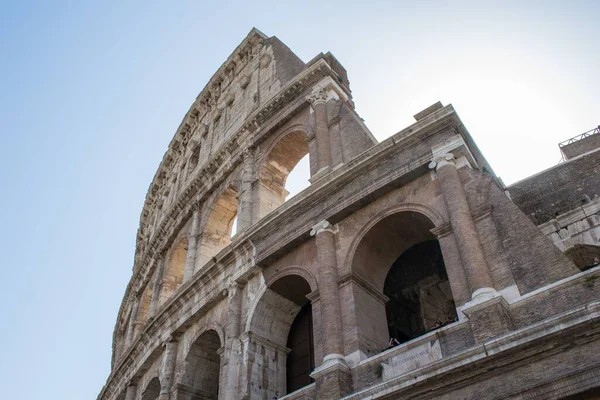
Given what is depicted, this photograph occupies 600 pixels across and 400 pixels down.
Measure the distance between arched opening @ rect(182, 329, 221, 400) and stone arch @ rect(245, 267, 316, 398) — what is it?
6.17 ft

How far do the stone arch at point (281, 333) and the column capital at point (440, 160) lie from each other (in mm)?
3205

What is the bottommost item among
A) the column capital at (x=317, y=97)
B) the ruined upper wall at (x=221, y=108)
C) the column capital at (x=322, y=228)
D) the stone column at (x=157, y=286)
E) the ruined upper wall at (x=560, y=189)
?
the column capital at (x=322, y=228)

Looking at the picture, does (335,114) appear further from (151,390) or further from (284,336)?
(151,390)

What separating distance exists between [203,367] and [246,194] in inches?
178

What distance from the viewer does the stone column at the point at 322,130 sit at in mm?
13823

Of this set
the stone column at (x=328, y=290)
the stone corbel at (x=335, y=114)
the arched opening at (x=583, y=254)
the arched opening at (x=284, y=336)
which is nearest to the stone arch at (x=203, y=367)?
the arched opening at (x=284, y=336)

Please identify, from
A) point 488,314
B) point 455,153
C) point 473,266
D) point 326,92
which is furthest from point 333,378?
point 326,92

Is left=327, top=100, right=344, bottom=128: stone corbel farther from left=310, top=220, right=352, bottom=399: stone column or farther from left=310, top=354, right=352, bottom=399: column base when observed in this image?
left=310, top=354, right=352, bottom=399: column base

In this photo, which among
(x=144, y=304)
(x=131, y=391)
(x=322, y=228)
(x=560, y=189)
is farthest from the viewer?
(x=144, y=304)

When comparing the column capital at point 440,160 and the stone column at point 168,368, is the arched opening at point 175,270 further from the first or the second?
the column capital at point 440,160

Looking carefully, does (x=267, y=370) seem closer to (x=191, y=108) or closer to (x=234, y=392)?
(x=234, y=392)

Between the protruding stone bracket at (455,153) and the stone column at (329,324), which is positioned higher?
the protruding stone bracket at (455,153)

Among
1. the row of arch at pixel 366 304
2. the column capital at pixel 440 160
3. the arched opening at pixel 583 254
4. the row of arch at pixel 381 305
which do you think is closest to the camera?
the column capital at pixel 440 160

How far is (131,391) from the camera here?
16422 millimetres
